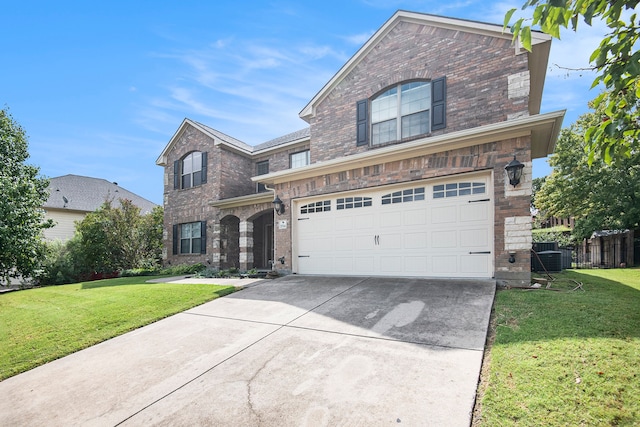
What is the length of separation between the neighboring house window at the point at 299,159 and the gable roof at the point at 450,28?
8.56 ft

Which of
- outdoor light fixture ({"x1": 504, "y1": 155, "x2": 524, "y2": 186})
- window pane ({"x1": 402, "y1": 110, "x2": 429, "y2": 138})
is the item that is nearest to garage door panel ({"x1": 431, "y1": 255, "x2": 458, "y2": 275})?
outdoor light fixture ({"x1": 504, "y1": 155, "x2": 524, "y2": 186})

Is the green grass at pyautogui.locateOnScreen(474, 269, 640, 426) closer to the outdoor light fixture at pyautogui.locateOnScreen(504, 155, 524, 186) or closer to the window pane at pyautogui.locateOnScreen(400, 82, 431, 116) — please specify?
the outdoor light fixture at pyautogui.locateOnScreen(504, 155, 524, 186)

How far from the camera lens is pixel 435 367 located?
10.8 ft

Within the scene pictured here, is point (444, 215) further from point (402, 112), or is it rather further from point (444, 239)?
point (402, 112)

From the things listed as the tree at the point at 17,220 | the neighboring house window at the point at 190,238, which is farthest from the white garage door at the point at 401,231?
the tree at the point at 17,220

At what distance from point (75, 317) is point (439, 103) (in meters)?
10.5

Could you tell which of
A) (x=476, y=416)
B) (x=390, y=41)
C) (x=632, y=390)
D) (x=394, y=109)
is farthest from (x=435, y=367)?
(x=390, y=41)

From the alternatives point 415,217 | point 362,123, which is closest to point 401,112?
point 362,123

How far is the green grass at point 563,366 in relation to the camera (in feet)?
7.91

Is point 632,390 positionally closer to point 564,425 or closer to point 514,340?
point 564,425

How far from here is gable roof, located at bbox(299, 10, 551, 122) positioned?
8010 millimetres

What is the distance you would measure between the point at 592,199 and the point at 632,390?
65.0 feet

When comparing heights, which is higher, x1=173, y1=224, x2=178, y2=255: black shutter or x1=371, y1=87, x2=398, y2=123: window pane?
x1=371, y1=87, x2=398, y2=123: window pane

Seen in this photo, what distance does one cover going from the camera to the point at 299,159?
14445 mm
